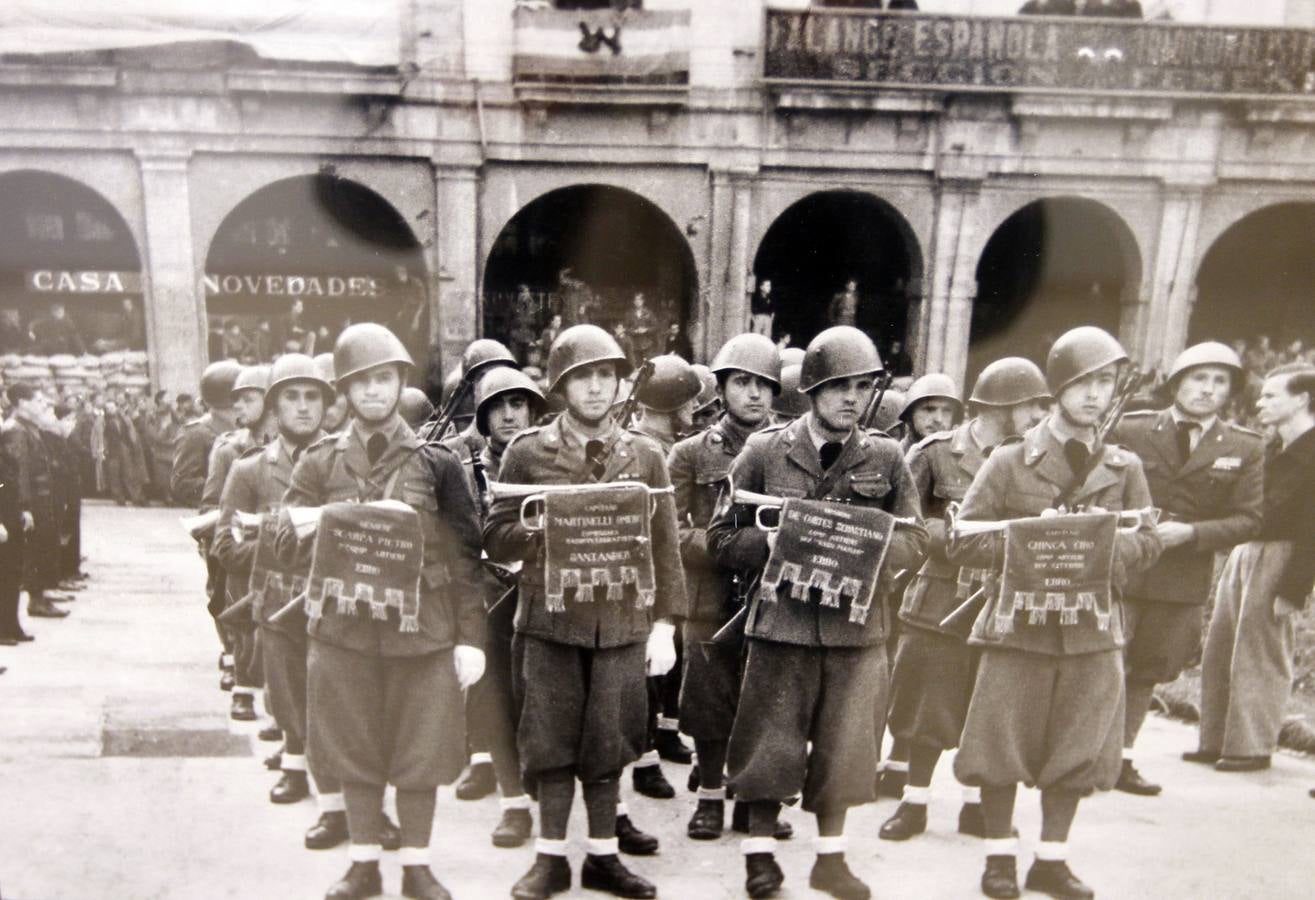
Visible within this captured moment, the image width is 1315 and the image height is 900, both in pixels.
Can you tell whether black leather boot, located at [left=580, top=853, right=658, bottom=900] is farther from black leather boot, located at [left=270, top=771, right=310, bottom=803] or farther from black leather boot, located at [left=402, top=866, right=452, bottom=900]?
black leather boot, located at [left=270, top=771, right=310, bottom=803]

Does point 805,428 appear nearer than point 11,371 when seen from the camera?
A: Yes

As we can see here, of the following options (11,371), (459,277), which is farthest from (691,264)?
(11,371)

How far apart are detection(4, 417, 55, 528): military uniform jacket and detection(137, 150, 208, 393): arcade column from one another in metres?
7.40

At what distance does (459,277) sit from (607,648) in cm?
1353

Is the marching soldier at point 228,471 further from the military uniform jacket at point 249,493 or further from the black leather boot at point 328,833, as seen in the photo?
the black leather boot at point 328,833

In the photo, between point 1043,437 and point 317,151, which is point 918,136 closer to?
point 317,151

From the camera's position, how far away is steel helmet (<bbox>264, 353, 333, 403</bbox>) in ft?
17.4

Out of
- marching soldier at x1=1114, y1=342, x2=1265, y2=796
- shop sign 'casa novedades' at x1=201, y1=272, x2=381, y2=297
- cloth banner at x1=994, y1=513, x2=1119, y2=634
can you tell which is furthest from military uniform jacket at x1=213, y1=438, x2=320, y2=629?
shop sign 'casa novedades' at x1=201, y1=272, x2=381, y2=297

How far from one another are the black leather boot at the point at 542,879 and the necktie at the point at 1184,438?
379 cm

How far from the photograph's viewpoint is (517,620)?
451cm

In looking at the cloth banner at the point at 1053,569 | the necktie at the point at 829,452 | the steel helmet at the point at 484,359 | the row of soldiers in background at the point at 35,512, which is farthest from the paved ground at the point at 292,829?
the steel helmet at the point at 484,359

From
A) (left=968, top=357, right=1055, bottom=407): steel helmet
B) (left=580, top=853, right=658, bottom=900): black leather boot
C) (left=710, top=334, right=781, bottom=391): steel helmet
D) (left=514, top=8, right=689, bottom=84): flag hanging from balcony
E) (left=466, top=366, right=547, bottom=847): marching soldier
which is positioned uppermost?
(left=514, top=8, right=689, bottom=84): flag hanging from balcony

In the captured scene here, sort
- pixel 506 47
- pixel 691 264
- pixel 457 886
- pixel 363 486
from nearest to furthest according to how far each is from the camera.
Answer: pixel 363 486 → pixel 457 886 → pixel 506 47 → pixel 691 264

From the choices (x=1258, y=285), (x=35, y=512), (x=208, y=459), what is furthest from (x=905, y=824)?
(x=1258, y=285)
